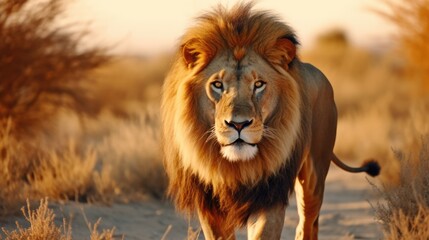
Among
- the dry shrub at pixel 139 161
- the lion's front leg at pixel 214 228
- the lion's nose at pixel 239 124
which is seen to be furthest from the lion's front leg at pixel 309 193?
the dry shrub at pixel 139 161

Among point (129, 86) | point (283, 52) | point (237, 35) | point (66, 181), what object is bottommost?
point (129, 86)

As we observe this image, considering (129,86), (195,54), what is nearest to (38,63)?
(195,54)

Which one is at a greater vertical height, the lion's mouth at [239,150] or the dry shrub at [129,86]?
the lion's mouth at [239,150]

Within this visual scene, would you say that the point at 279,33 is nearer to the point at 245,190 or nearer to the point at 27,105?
the point at 245,190

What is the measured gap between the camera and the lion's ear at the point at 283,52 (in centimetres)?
476

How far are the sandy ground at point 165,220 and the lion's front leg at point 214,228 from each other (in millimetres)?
873

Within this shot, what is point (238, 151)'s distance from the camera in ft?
14.6

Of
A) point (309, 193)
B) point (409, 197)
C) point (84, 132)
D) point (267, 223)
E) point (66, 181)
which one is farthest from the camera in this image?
point (84, 132)

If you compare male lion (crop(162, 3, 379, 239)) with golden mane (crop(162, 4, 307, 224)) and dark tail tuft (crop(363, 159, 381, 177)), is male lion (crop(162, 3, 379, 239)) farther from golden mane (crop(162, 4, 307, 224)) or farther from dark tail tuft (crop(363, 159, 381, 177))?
dark tail tuft (crop(363, 159, 381, 177))

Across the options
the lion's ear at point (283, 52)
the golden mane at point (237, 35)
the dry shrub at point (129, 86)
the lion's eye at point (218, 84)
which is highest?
the golden mane at point (237, 35)

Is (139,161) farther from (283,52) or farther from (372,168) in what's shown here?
(283,52)

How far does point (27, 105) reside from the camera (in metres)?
9.41

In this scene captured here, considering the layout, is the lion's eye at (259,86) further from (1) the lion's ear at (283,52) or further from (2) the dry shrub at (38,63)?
(2) the dry shrub at (38,63)

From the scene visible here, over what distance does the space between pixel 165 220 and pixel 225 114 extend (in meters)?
3.00
